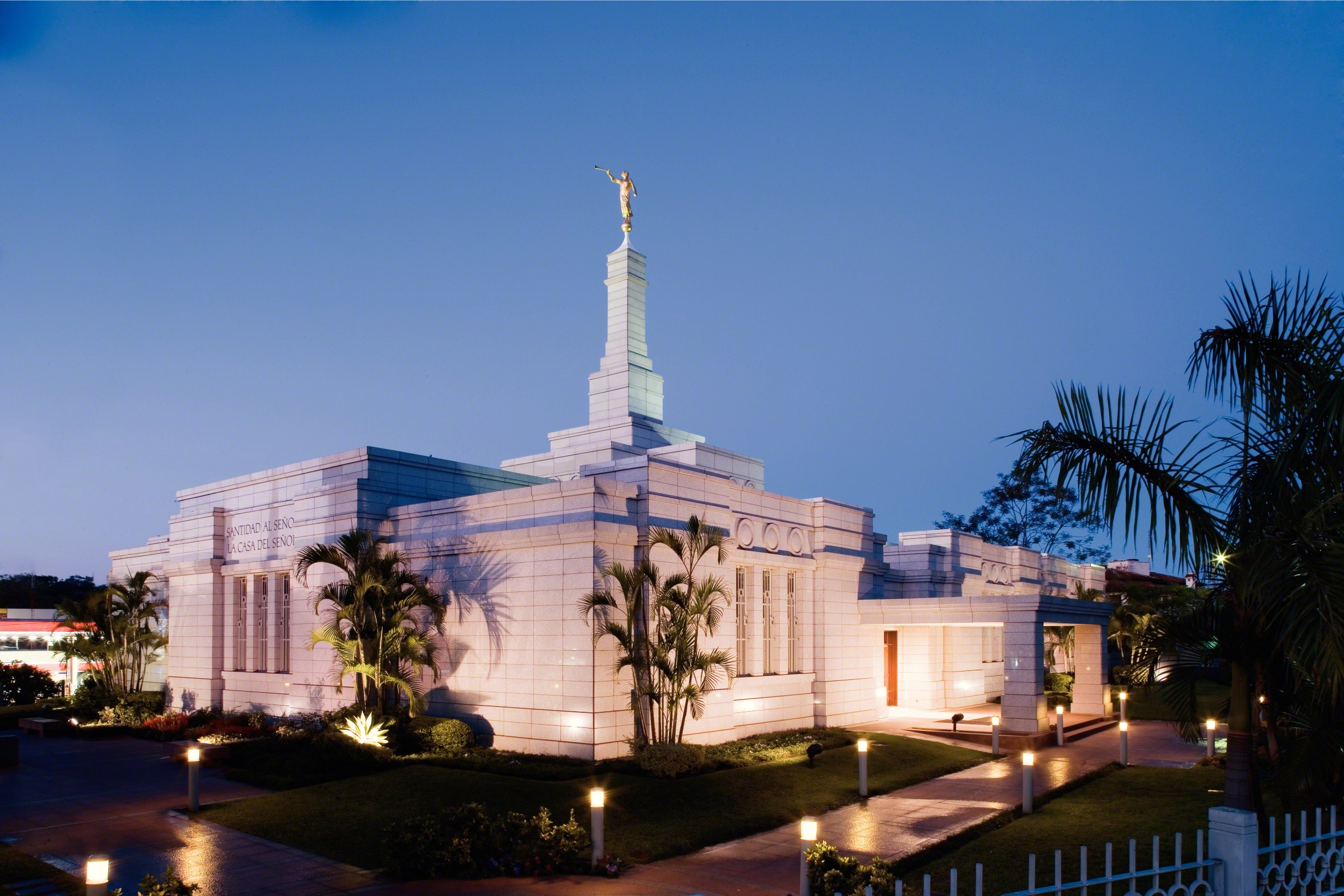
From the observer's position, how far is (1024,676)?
2289 cm

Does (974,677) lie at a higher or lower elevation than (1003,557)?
lower

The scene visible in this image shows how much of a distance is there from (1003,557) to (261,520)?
83.6 feet

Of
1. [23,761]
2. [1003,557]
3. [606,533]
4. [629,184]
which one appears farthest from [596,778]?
[1003,557]

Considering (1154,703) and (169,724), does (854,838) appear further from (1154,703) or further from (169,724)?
(1154,703)

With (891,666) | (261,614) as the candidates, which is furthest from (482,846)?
(891,666)

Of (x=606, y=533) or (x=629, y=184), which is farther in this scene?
(x=629, y=184)

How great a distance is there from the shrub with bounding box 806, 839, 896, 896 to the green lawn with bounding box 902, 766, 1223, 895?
2.85 feet

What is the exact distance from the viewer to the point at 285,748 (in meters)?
19.4

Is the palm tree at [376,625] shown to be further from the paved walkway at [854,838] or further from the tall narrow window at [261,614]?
the paved walkway at [854,838]

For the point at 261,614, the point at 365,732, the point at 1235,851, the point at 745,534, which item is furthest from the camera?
the point at 261,614

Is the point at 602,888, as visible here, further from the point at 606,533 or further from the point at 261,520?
the point at 261,520

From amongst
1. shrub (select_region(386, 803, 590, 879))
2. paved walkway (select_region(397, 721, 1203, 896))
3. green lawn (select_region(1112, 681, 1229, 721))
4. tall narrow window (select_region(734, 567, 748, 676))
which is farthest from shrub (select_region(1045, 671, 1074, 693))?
shrub (select_region(386, 803, 590, 879))

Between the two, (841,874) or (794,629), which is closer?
(841,874)

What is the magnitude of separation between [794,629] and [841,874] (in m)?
15.0
